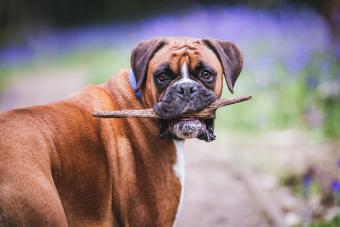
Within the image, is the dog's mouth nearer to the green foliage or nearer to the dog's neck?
the dog's neck

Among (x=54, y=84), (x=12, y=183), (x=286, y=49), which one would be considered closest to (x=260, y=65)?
(x=286, y=49)

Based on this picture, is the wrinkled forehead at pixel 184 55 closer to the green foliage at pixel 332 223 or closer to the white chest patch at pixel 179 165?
the white chest patch at pixel 179 165

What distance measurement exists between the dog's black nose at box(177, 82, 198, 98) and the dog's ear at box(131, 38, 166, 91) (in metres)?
0.37

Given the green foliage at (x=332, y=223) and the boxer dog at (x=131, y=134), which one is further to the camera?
the green foliage at (x=332, y=223)

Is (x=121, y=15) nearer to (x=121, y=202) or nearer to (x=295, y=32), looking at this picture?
(x=295, y=32)

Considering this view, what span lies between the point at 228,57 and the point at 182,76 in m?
0.46

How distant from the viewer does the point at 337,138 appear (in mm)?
7156

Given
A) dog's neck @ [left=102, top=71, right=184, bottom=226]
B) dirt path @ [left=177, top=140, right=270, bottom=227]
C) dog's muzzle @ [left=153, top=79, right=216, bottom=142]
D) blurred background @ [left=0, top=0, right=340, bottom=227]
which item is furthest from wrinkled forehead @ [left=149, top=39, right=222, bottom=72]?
dirt path @ [left=177, top=140, right=270, bottom=227]

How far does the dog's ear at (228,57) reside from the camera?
4.32 m


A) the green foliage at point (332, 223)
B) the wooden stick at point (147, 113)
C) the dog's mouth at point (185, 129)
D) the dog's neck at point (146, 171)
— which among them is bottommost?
the green foliage at point (332, 223)

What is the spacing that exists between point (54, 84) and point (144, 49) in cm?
989

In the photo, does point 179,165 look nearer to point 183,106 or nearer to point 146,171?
point 146,171

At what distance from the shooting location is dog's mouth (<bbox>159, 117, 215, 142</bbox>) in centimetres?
394

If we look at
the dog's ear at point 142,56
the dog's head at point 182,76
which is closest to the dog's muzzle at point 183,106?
the dog's head at point 182,76
